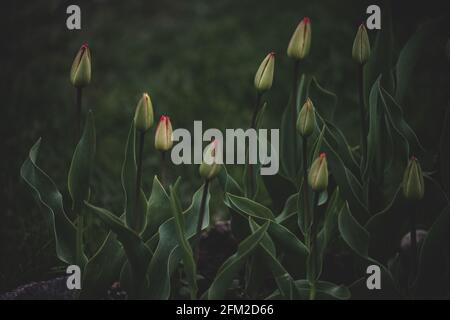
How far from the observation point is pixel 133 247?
1600 mm

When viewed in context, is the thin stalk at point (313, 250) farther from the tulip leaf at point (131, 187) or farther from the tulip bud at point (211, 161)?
the tulip leaf at point (131, 187)

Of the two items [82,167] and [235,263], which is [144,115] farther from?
[235,263]

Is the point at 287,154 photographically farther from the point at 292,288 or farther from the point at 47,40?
the point at 47,40

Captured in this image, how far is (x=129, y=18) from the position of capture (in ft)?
13.1

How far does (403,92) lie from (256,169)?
0.42 metres

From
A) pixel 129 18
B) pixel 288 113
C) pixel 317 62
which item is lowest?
pixel 288 113

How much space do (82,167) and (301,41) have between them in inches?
21.2

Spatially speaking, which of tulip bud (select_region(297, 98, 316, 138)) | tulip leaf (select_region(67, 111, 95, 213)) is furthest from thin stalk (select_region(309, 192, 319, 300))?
tulip leaf (select_region(67, 111, 95, 213))

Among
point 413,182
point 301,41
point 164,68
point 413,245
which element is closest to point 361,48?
point 301,41

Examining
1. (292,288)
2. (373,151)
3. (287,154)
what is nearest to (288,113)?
(287,154)

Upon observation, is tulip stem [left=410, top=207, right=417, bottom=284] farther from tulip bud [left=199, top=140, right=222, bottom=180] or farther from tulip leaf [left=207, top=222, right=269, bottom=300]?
tulip bud [left=199, top=140, right=222, bottom=180]

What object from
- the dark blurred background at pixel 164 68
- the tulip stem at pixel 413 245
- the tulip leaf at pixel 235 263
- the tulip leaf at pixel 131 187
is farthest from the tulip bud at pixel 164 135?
the dark blurred background at pixel 164 68

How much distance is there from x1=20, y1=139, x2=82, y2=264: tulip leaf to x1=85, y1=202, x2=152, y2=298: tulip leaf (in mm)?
150
